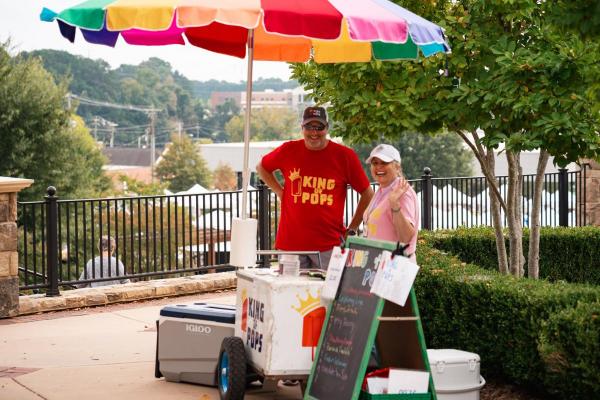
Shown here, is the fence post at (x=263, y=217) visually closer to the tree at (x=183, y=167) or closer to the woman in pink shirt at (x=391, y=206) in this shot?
the woman in pink shirt at (x=391, y=206)

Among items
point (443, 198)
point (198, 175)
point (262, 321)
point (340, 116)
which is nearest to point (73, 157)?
point (443, 198)

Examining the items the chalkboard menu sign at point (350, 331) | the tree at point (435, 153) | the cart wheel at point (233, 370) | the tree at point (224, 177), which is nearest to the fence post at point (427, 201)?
the cart wheel at point (233, 370)

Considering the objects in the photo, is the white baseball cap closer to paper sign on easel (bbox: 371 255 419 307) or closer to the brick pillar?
paper sign on easel (bbox: 371 255 419 307)

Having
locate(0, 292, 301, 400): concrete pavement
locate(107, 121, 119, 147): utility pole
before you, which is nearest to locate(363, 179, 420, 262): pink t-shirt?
locate(0, 292, 301, 400): concrete pavement

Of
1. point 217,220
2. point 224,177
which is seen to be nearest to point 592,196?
point 217,220

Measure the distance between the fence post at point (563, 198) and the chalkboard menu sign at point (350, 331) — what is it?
33.1ft

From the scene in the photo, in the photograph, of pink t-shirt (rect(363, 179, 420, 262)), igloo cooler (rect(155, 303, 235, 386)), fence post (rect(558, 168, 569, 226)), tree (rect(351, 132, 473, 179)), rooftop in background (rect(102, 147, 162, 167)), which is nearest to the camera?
pink t-shirt (rect(363, 179, 420, 262))

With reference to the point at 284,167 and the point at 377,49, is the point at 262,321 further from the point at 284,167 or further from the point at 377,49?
the point at 377,49

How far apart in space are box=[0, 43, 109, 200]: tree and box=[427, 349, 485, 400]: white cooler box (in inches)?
1226

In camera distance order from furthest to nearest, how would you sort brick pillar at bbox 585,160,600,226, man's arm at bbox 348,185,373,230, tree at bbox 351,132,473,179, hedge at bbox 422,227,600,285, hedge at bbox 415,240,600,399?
tree at bbox 351,132,473,179 < brick pillar at bbox 585,160,600,226 < hedge at bbox 422,227,600,285 < man's arm at bbox 348,185,373,230 < hedge at bbox 415,240,600,399

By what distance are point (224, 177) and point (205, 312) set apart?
108164 mm

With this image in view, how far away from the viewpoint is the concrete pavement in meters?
7.51

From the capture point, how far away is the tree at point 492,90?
7.83 m

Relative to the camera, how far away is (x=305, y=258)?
7.37m
